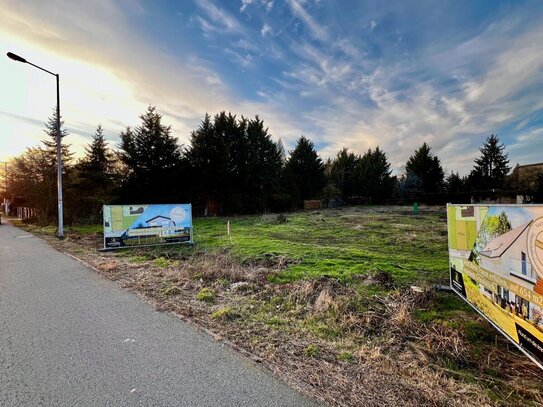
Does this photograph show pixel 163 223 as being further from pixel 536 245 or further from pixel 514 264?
pixel 536 245

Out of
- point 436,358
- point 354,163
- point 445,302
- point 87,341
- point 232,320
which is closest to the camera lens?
point 436,358

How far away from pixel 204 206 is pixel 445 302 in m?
27.3

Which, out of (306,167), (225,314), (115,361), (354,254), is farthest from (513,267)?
(306,167)

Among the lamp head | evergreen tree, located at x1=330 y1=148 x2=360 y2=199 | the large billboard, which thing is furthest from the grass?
evergreen tree, located at x1=330 y1=148 x2=360 y2=199

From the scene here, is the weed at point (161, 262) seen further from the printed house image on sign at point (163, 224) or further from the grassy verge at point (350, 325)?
the printed house image on sign at point (163, 224)

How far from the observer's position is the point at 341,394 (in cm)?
250

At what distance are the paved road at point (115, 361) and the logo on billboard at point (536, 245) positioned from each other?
85.4 inches

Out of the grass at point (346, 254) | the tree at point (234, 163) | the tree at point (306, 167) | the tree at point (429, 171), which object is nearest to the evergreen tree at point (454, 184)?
the tree at point (429, 171)

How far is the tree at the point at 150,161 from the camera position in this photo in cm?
2700

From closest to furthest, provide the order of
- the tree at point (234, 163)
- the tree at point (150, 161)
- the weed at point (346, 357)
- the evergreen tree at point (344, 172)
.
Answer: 1. the weed at point (346, 357)
2. the tree at point (150, 161)
3. the tree at point (234, 163)
4. the evergreen tree at point (344, 172)

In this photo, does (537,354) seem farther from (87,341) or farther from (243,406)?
(87,341)

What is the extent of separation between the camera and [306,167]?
44.2 meters

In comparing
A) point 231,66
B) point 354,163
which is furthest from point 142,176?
point 354,163

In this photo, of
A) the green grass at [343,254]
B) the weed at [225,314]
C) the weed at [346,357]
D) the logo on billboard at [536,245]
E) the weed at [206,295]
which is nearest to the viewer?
the logo on billboard at [536,245]
